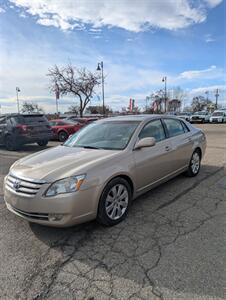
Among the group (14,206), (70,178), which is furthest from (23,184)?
(70,178)

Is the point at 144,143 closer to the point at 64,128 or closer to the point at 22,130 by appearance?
the point at 22,130

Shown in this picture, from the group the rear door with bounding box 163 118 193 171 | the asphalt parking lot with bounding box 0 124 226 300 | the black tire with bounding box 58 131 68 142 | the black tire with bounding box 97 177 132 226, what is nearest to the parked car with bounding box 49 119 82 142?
the black tire with bounding box 58 131 68 142

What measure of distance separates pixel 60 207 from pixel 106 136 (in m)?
1.76

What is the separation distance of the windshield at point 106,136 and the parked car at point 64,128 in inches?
380

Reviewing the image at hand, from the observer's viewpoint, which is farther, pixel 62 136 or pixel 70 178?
pixel 62 136

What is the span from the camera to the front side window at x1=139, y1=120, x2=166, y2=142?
423 centimetres

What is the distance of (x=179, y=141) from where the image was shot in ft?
16.6

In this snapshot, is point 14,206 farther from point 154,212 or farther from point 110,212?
point 154,212

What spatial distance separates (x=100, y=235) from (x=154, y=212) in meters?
1.03

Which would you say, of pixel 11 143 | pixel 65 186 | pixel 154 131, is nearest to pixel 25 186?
pixel 65 186

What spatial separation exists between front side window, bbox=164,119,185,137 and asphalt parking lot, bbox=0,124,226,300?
154cm

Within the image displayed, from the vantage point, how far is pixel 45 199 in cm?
292

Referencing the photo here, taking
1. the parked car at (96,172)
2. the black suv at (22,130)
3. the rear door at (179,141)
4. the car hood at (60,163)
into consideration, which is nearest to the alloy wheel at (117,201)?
the parked car at (96,172)

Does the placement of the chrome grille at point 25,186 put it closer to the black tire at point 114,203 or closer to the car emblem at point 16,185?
the car emblem at point 16,185
